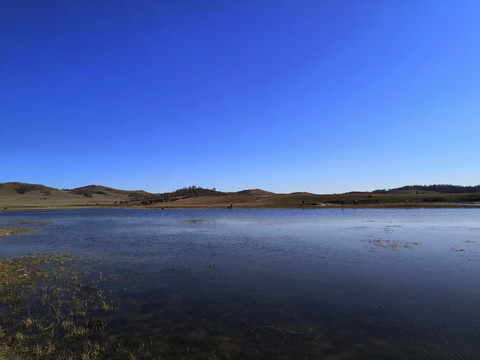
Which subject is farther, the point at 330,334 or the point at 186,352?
the point at 330,334

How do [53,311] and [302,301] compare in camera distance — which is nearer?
[53,311]

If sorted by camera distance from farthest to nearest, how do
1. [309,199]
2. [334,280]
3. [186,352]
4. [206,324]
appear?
[309,199]
[334,280]
[206,324]
[186,352]

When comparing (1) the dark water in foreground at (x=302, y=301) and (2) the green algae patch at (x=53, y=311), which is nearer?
(2) the green algae patch at (x=53, y=311)

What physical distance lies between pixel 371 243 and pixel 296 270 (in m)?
10.9

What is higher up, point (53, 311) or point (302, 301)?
point (302, 301)

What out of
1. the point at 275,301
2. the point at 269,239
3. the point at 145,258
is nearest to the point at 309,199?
the point at 269,239

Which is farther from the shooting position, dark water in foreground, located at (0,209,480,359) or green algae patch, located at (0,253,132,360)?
dark water in foreground, located at (0,209,480,359)

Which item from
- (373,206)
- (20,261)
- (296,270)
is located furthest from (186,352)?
(373,206)

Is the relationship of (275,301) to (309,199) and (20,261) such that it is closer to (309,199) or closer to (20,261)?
(20,261)

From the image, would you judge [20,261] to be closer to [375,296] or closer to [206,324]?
[206,324]

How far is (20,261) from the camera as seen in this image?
743 inches

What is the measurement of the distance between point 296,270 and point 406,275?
5.38 meters

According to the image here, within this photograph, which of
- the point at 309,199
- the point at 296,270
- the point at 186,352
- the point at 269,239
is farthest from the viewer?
the point at 309,199

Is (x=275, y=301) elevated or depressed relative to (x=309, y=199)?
depressed
